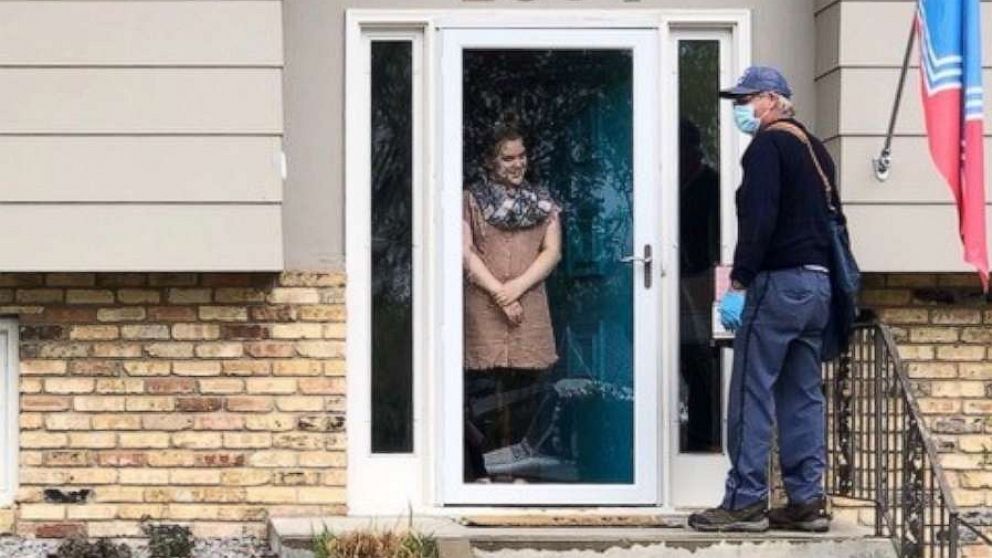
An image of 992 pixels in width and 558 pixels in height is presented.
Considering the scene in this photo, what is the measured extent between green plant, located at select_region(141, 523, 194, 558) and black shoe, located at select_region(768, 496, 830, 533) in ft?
7.65

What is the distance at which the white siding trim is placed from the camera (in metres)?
7.44

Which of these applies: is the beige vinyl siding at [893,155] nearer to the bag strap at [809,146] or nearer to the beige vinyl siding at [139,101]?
the bag strap at [809,146]

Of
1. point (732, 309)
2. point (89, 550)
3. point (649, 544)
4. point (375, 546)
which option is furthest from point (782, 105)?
point (89, 550)

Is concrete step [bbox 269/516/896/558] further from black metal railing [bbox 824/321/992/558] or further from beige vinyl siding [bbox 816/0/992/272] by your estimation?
beige vinyl siding [bbox 816/0/992/272]

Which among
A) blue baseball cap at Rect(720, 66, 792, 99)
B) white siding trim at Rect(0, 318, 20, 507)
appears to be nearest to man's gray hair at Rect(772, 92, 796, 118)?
blue baseball cap at Rect(720, 66, 792, 99)

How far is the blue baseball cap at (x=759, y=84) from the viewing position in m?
6.82

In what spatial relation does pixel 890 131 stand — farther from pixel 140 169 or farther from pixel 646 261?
pixel 140 169

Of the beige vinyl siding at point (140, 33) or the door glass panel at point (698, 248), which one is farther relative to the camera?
the door glass panel at point (698, 248)

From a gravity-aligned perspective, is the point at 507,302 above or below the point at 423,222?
below

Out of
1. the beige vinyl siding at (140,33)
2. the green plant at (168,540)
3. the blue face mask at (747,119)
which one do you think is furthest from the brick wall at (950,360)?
the green plant at (168,540)

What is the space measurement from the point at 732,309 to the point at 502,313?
116 centimetres

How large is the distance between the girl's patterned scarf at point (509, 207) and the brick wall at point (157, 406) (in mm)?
979

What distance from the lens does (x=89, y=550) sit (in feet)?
23.2

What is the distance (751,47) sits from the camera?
762cm
